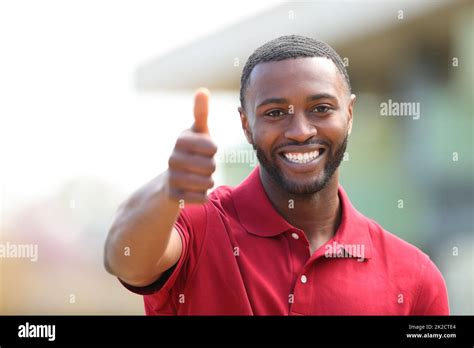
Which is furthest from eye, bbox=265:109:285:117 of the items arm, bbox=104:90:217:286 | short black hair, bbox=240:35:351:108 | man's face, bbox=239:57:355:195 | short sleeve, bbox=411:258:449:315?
short sleeve, bbox=411:258:449:315

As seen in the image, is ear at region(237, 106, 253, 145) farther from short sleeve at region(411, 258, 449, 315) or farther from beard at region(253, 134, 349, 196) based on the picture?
short sleeve at region(411, 258, 449, 315)

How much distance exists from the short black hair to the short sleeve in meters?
0.52

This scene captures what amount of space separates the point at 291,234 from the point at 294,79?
1.17 ft

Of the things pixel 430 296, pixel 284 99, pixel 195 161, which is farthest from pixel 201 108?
pixel 430 296

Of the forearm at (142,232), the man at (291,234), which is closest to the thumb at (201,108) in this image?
the forearm at (142,232)

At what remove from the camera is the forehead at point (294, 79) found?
157 cm

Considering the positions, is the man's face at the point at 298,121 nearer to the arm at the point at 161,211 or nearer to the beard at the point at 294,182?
the beard at the point at 294,182

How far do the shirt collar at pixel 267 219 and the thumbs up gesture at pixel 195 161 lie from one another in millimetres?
435

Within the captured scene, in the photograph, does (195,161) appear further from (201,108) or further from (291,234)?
(291,234)

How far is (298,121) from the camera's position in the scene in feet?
5.16

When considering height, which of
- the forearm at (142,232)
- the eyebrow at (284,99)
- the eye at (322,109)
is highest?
the eyebrow at (284,99)

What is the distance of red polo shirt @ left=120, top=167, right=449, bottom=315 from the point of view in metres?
1.51
